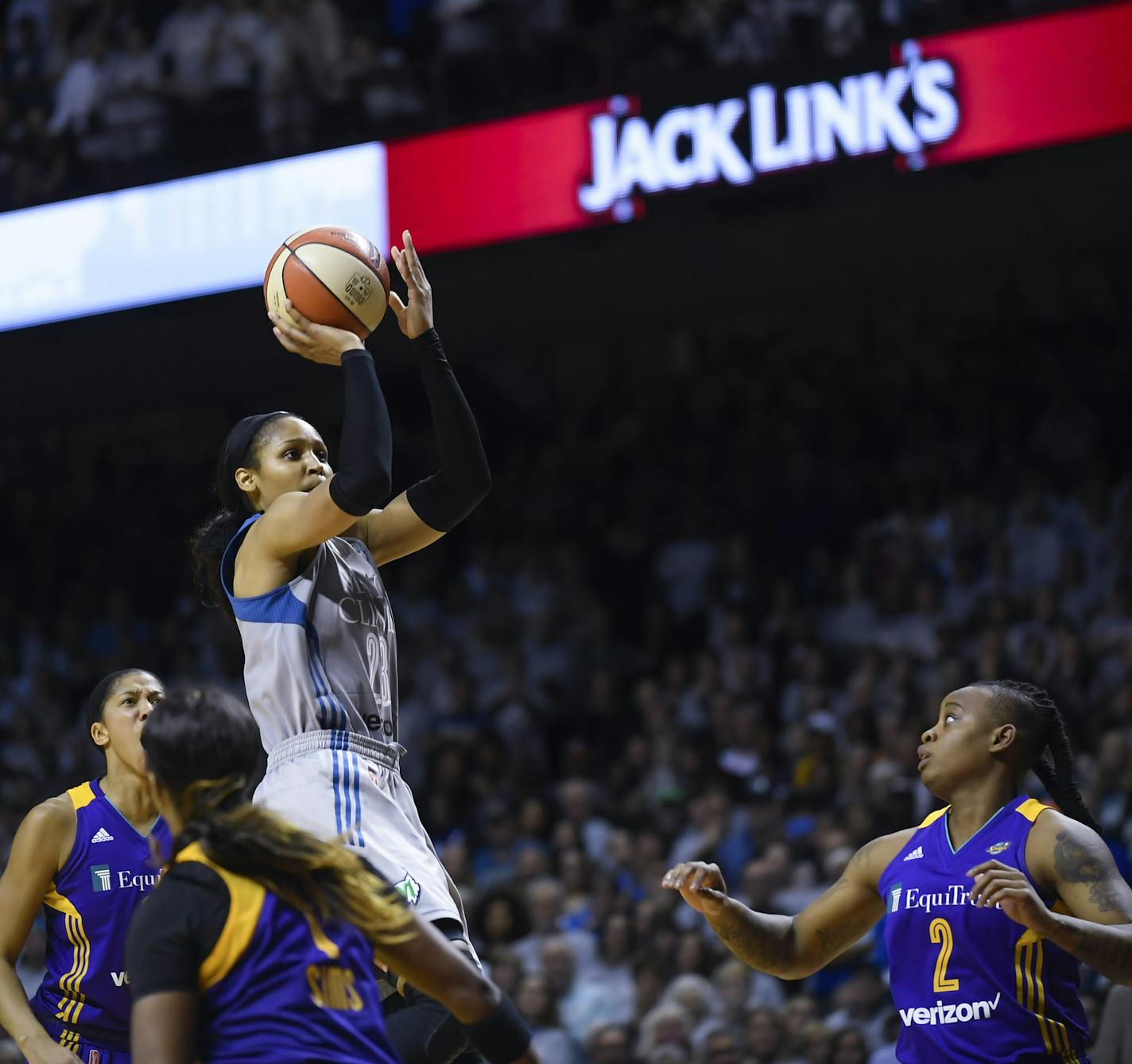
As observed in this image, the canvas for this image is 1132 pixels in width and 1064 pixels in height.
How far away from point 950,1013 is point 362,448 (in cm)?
187

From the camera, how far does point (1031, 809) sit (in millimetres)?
3975

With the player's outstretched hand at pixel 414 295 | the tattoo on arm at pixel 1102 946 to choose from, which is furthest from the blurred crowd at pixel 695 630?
the player's outstretched hand at pixel 414 295

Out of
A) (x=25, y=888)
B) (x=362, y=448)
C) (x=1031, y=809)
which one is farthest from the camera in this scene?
(x=25, y=888)

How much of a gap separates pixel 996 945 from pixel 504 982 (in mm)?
4324

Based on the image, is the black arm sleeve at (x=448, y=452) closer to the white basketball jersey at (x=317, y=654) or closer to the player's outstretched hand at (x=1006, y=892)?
the white basketball jersey at (x=317, y=654)

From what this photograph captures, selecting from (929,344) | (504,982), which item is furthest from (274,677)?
(929,344)

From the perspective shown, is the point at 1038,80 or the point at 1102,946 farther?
the point at 1038,80

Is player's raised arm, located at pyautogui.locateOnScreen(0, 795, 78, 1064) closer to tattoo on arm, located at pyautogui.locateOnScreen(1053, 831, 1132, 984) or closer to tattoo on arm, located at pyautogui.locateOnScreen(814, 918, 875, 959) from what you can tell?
tattoo on arm, located at pyautogui.locateOnScreen(814, 918, 875, 959)

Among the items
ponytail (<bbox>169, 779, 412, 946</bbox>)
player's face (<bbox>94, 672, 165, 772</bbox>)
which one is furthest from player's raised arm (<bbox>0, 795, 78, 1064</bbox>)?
ponytail (<bbox>169, 779, 412, 946</bbox>)

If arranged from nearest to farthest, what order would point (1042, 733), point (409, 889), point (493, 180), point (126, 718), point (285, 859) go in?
point (285, 859), point (409, 889), point (1042, 733), point (126, 718), point (493, 180)

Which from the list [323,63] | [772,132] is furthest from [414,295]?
[323,63]

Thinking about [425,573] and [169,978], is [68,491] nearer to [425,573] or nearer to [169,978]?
[425,573]

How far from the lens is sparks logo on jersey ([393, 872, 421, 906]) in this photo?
134 inches

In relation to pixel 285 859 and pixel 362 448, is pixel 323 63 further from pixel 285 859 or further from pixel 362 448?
pixel 285 859
